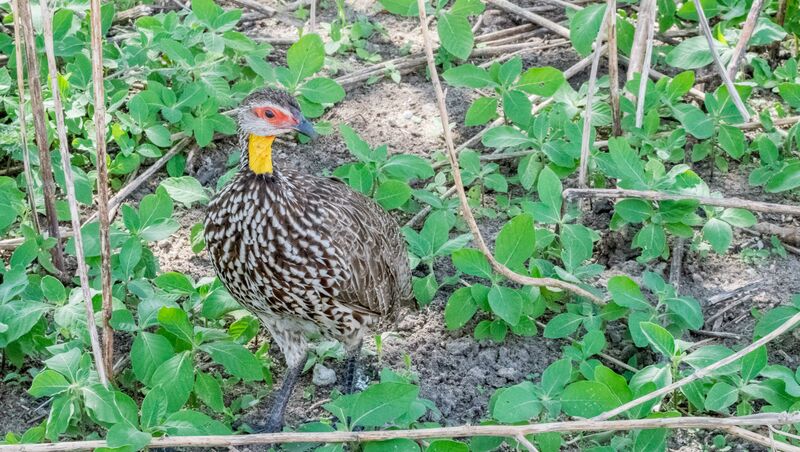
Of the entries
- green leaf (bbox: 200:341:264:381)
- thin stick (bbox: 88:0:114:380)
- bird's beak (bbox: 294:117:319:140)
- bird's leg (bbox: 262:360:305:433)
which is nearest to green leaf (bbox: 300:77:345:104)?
bird's beak (bbox: 294:117:319:140)

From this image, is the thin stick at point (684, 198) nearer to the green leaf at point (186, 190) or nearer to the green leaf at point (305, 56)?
the green leaf at point (305, 56)

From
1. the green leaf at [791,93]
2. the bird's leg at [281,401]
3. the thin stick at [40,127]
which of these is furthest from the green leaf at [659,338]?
the thin stick at [40,127]

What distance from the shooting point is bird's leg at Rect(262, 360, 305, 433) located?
4750 mm

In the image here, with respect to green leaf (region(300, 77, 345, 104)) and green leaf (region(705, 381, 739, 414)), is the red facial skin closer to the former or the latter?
green leaf (region(300, 77, 345, 104))

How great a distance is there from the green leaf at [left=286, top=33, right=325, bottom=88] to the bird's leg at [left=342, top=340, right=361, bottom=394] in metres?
1.60

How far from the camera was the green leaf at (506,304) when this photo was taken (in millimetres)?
4887

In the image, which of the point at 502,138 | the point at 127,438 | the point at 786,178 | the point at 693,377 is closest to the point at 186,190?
the point at 502,138

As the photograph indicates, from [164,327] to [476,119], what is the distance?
6.90 ft

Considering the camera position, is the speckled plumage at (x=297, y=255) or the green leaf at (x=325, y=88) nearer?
the speckled plumage at (x=297, y=255)

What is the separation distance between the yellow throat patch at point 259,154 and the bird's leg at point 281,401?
922 millimetres

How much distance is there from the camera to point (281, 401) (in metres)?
4.79

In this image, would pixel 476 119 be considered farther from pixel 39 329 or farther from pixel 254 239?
pixel 39 329

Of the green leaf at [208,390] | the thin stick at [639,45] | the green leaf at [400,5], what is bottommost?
the green leaf at [208,390]

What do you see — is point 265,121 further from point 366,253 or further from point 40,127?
point 40,127
